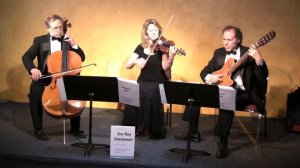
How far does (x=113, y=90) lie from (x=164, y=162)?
80 centimetres

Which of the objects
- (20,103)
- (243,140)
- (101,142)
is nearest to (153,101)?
(101,142)

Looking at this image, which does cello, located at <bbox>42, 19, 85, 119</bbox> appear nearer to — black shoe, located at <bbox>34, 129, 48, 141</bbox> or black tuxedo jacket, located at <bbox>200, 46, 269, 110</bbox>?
black shoe, located at <bbox>34, 129, 48, 141</bbox>

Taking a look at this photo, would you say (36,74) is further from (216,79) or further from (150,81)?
(216,79)

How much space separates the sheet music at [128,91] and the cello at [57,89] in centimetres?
58

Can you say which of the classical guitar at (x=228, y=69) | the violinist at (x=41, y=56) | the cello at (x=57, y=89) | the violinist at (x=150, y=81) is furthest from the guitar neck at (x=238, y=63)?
the violinist at (x=41, y=56)

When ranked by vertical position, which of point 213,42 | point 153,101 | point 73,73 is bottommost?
point 153,101

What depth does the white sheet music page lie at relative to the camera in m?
3.69

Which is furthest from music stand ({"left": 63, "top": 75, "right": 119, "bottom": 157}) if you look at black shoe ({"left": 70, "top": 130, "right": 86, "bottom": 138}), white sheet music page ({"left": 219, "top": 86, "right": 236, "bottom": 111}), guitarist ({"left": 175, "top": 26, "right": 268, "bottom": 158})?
guitarist ({"left": 175, "top": 26, "right": 268, "bottom": 158})

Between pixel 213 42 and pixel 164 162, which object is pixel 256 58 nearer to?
pixel 164 162

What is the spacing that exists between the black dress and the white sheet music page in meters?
0.97

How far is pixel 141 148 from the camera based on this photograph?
428cm

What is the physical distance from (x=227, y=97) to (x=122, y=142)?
40.6 inches

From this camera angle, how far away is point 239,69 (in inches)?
169

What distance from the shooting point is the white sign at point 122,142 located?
389cm
